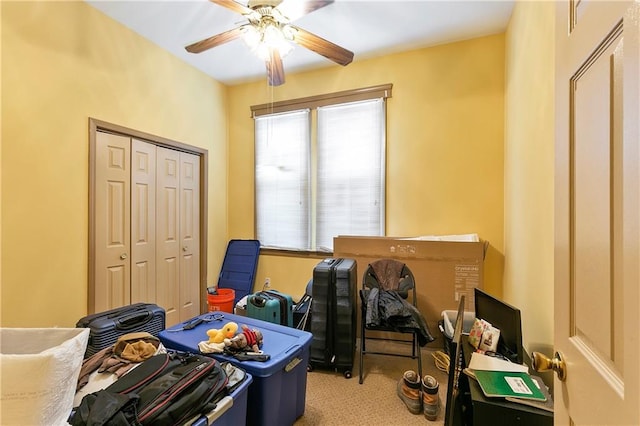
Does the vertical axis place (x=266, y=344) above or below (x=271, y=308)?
above

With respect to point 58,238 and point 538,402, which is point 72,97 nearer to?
point 58,238

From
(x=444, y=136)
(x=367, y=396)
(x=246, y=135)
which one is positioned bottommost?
(x=367, y=396)

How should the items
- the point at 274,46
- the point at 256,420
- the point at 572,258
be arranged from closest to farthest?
the point at 572,258, the point at 256,420, the point at 274,46

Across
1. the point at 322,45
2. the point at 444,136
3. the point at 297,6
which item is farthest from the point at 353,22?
the point at 444,136

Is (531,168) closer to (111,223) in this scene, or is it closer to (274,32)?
(274,32)

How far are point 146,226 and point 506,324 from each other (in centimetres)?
311

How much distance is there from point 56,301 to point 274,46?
2489 millimetres

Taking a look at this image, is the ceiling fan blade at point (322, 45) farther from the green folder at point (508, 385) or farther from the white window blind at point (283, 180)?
the green folder at point (508, 385)

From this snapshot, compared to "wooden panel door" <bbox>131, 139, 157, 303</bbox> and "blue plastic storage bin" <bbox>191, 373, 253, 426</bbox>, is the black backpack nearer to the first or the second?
"blue plastic storage bin" <bbox>191, 373, 253, 426</bbox>

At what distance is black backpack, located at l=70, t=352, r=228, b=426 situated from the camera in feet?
3.49

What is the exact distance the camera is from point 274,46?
205 centimetres

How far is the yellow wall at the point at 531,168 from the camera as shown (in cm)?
163

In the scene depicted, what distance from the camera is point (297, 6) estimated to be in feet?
5.88

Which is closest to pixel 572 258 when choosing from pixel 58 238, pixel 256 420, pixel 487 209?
pixel 256 420
